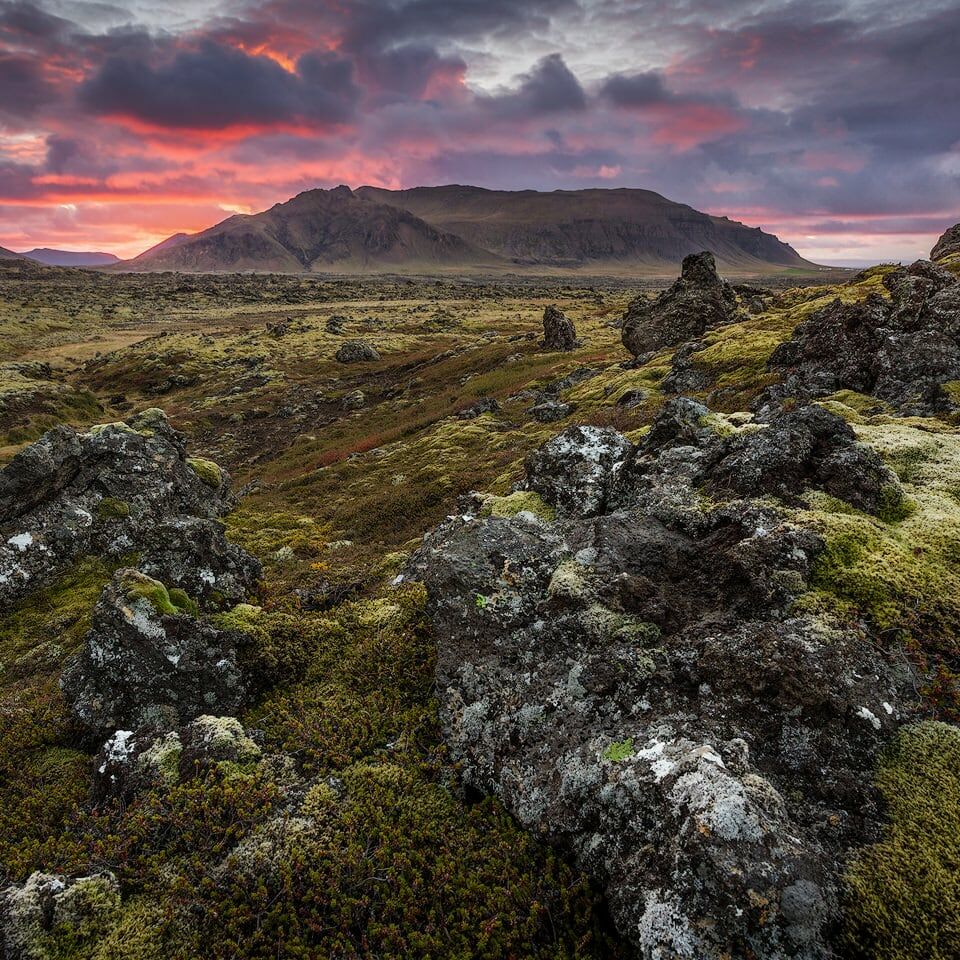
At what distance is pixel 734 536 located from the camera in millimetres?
9805

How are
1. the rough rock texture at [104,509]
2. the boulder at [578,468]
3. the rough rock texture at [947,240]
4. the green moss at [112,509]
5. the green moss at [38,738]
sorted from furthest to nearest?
the rough rock texture at [947,240] → the green moss at [112,509] → the boulder at [578,468] → the rough rock texture at [104,509] → the green moss at [38,738]

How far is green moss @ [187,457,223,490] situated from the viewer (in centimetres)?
2494

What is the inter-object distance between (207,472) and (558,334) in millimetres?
49401

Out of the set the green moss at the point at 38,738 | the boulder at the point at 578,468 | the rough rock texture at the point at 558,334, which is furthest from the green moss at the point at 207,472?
the rough rock texture at the point at 558,334

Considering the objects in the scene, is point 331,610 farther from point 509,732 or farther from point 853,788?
point 853,788

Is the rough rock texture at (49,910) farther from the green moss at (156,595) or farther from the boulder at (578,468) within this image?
the boulder at (578,468)

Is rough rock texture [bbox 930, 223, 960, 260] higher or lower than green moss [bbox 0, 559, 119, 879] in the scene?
higher

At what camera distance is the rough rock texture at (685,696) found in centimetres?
513

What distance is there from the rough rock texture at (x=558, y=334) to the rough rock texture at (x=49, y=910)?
209ft

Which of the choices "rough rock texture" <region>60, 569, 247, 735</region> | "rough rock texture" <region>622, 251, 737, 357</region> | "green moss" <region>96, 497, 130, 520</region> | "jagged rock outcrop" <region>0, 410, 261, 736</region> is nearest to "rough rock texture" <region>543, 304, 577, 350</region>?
"rough rock texture" <region>622, 251, 737, 357</region>

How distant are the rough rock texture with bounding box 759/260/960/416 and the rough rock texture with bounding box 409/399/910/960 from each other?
959 cm

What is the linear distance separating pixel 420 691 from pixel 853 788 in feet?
21.6

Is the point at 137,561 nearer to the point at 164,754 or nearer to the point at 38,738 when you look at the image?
the point at 38,738

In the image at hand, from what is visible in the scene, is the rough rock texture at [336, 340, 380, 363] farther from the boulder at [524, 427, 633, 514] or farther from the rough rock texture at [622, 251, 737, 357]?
the boulder at [524, 427, 633, 514]
